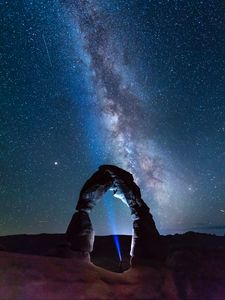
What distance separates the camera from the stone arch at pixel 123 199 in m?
18.7

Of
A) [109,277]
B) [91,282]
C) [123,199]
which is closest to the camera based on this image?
[91,282]

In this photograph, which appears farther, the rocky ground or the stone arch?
the stone arch

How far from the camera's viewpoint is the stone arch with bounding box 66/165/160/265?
1872 cm

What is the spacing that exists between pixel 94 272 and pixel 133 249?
439 centimetres

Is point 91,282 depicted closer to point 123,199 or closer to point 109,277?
point 109,277

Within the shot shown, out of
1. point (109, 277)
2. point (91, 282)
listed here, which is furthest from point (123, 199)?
point (91, 282)

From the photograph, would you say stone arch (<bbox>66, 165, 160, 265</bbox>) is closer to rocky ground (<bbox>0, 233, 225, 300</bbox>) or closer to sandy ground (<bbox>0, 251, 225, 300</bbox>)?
rocky ground (<bbox>0, 233, 225, 300</bbox>)

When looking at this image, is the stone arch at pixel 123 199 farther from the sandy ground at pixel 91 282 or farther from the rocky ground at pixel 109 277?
the sandy ground at pixel 91 282

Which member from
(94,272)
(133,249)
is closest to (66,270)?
(94,272)

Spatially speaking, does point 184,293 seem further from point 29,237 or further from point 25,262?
point 29,237

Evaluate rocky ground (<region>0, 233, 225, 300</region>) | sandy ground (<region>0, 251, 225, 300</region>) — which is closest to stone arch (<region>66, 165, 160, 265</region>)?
rocky ground (<region>0, 233, 225, 300</region>)

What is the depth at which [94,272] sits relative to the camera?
50.0 ft

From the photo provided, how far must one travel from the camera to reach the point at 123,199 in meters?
21.4

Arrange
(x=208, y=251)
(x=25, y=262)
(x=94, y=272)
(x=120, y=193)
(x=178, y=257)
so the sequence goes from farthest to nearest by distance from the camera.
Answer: (x=120, y=193)
(x=208, y=251)
(x=178, y=257)
(x=94, y=272)
(x=25, y=262)
